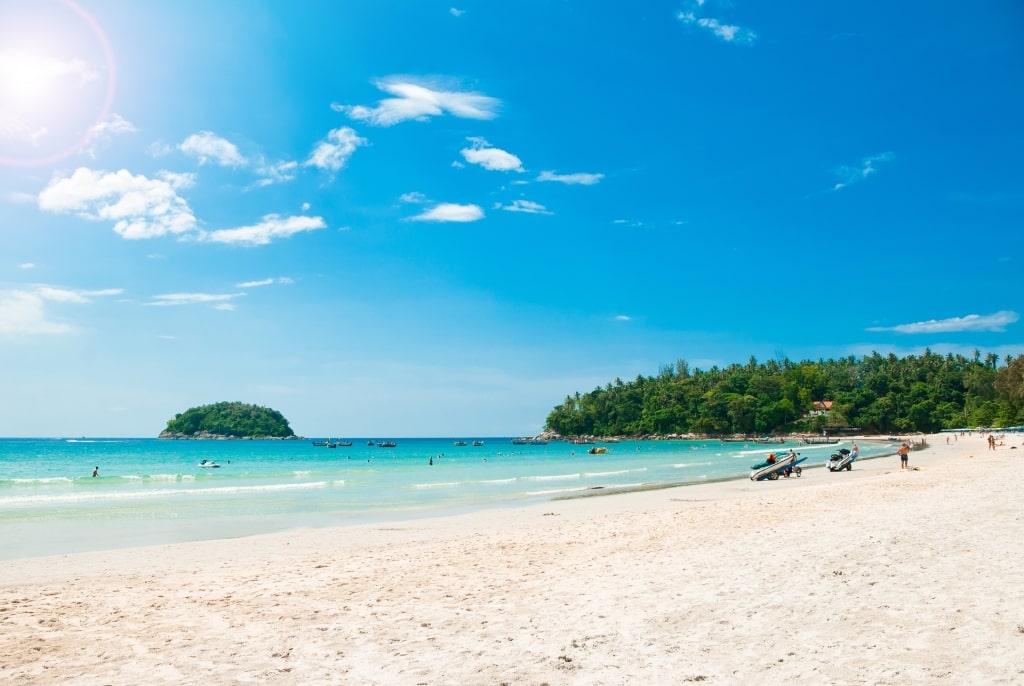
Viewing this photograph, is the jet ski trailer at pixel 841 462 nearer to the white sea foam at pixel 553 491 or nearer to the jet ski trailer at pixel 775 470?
the jet ski trailer at pixel 775 470

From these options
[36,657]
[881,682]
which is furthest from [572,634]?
[36,657]

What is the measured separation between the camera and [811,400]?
16462 cm

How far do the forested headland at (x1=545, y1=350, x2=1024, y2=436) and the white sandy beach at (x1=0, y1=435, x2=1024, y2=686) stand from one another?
10667 centimetres

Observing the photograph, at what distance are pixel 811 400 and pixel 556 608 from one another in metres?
174

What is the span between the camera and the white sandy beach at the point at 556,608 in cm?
627

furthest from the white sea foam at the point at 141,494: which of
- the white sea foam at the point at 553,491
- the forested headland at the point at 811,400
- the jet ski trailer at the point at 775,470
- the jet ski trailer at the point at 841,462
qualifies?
the forested headland at the point at 811,400

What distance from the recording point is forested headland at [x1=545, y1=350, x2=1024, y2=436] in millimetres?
127688

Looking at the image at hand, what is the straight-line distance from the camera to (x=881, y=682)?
5.56 m

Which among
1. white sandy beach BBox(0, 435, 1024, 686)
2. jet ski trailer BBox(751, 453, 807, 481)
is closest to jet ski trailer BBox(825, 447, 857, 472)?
jet ski trailer BBox(751, 453, 807, 481)

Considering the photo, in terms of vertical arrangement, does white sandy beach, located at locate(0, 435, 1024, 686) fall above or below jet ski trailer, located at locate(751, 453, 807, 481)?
above

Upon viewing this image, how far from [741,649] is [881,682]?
4.38 ft

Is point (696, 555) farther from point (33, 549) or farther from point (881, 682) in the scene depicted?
point (33, 549)

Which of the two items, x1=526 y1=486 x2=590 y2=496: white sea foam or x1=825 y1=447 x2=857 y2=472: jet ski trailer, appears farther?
x1=825 y1=447 x2=857 y2=472: jet ski trailer

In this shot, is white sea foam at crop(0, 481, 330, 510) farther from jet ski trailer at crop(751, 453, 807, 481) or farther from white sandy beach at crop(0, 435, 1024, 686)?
jet ski trailer at crop(751, 453, 807, 481)
